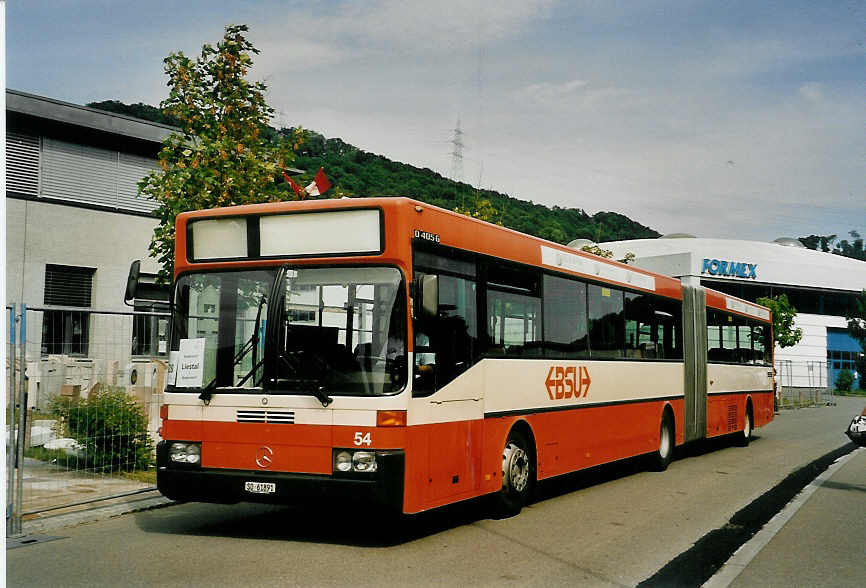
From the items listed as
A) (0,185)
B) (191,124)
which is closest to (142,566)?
(0,185)

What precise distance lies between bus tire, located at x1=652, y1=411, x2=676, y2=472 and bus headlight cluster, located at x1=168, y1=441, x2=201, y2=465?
8978 millimetres

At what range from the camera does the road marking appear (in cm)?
736

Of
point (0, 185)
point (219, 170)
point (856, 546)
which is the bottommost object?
point (856, 546)

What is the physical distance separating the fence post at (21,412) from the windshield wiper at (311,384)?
2.56 metres

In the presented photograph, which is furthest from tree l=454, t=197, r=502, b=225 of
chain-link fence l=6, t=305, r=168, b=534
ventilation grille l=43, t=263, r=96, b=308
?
chain-link fence l=6, t=305, r=168, b=534

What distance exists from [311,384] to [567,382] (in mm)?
4655

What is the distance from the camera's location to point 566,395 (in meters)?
11.9

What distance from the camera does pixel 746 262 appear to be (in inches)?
2899

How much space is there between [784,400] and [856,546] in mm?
42798

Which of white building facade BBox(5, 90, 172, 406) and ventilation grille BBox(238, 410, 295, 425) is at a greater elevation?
white building facade BBox(5, 90, 172, 406)

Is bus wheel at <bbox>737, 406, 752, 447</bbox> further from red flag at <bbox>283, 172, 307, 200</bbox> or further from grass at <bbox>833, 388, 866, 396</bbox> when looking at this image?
grass at <bbox>833, 388, 866, 396</bbox>

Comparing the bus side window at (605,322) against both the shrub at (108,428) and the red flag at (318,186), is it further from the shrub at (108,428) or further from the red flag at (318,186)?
the shrub at (108,428)

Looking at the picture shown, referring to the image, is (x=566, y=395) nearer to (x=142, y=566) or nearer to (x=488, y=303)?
(x=488, y=303)

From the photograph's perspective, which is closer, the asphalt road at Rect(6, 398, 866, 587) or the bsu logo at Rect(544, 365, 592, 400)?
the asphalt road at Rect(6, 398, 866, 587)
